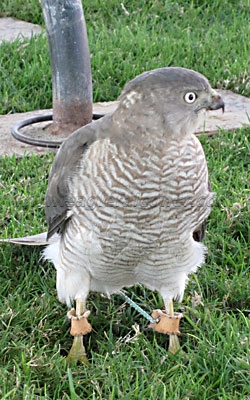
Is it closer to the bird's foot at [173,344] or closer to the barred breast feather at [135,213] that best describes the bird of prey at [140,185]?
the barred breast feather at [135,213]

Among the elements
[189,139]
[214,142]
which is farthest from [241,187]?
[189,139]

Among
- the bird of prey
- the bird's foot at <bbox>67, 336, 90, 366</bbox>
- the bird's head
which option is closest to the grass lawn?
the bird's foot at <bbox>67, 336, 90, 366</bbox>

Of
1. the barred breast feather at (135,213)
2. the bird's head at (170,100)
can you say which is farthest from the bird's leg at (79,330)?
the bird's head at (170,100)

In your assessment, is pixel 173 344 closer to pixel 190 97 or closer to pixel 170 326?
pixel 170 326

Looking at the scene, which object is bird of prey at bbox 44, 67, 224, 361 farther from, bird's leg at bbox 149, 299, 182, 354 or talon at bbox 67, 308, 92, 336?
bird's leg at bbox 149, 299, 182, 354

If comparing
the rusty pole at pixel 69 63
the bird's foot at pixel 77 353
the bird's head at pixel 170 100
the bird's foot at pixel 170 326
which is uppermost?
the bird's head at pixel 170 100

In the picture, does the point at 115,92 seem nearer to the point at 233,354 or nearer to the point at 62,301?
the point at 62,301

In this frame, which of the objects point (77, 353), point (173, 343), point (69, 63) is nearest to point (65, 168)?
point (77, 353)
